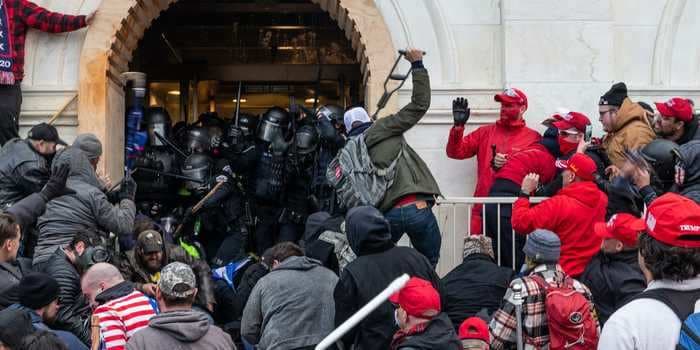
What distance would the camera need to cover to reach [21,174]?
9922 mm

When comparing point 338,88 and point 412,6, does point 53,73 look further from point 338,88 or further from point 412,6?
point 338,88

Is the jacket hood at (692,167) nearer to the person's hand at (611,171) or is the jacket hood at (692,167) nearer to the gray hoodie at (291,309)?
the person's hand at (611,171)

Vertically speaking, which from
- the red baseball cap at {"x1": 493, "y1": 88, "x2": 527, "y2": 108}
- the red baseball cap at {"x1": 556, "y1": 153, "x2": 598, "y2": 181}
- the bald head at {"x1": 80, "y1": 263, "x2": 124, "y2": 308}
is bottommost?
the bald head at {"x1": 80, "y1": 263, "x2": 124, "y2": 308}

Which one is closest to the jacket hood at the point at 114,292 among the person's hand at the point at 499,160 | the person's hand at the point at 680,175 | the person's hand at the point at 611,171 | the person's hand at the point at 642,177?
the person's hand at the point at 642,177

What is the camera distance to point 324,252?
28.9 feet

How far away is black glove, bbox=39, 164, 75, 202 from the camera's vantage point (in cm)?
895

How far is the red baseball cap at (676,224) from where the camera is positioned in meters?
5.00

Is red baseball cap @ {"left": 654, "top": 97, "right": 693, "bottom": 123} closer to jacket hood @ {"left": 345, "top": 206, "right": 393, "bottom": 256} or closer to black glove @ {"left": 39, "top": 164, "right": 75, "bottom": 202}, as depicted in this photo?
jacket hood @ {"left": 345, "top": 206, "right": 393, "bottom": 256}

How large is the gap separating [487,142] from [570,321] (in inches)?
155

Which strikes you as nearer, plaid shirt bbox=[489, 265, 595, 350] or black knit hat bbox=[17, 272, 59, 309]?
black knit hat bbox=[17, 272, 59, 309]

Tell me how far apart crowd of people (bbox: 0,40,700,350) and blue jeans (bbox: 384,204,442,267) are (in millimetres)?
14

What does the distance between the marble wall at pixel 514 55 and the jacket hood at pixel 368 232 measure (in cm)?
420

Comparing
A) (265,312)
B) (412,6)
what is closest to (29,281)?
(265,312)

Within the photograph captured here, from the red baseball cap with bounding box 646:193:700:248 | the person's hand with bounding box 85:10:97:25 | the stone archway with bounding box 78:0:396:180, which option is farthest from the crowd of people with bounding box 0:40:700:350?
the person's hand with bounding box 85:10:97:25
